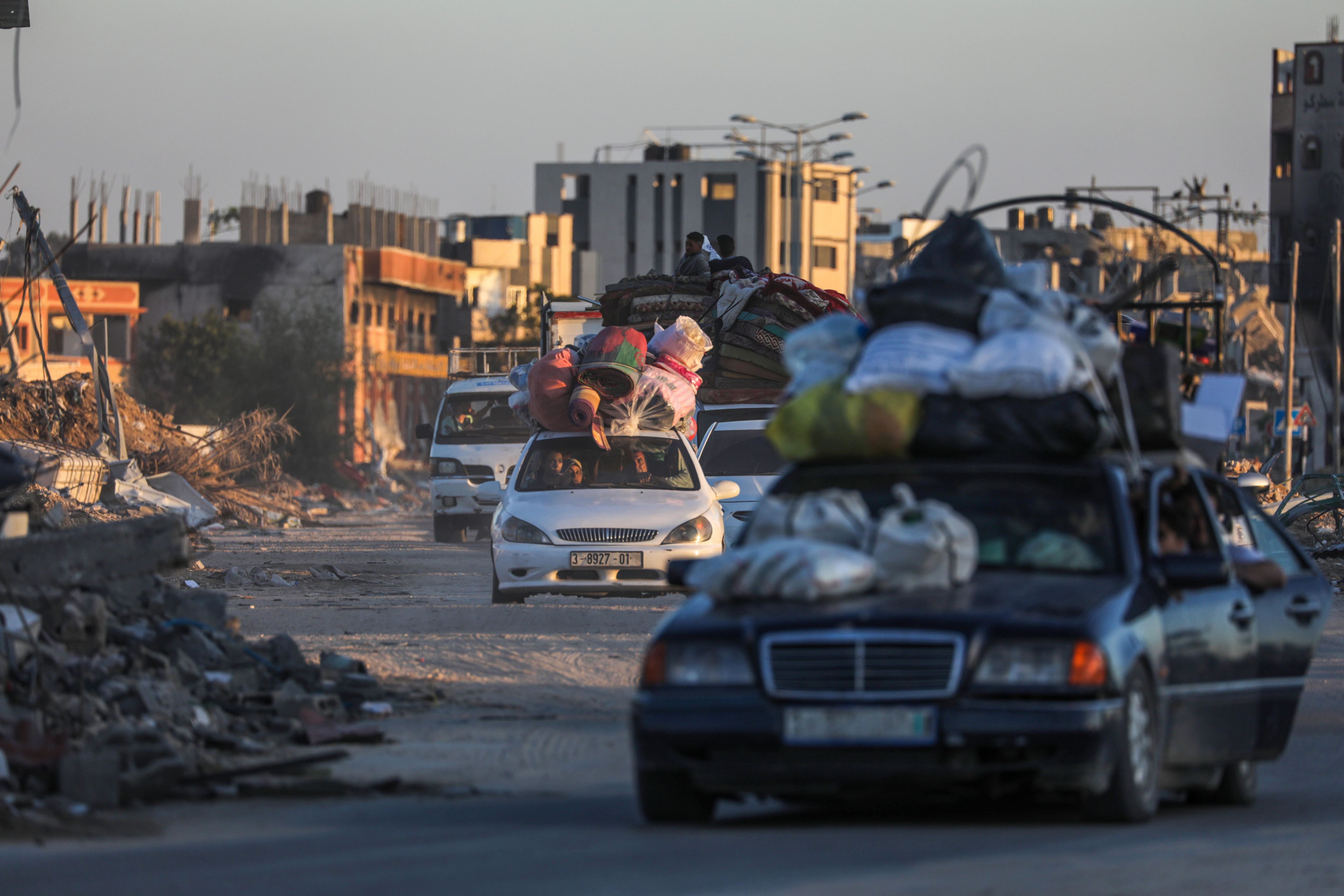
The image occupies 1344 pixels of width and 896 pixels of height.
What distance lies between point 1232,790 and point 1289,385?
49.2 metres

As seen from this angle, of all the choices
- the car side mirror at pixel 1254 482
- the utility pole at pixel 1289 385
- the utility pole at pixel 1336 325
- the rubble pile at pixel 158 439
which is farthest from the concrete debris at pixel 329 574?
the utility pole at pixel 1336 325

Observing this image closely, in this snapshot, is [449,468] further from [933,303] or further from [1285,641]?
[933,303]

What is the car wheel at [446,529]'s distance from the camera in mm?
31188

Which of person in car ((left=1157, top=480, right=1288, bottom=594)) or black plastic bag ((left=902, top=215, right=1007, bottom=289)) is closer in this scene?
person in car ((left=1157, top=480, right=1288, bottom=594))

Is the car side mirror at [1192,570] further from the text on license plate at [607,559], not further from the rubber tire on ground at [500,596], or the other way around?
the rubber tire on ground at [500,596]

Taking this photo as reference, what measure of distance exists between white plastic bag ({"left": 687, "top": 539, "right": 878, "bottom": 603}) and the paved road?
2.84ft

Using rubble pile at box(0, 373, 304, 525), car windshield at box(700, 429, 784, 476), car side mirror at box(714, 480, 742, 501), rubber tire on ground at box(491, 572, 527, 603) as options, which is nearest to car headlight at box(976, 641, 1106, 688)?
car side mirror at box(714, 480, 742, 501)

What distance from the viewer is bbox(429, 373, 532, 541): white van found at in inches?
1185

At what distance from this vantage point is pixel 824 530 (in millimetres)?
7539

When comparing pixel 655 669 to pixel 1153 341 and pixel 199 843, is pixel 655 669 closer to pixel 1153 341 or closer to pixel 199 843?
pixel 199 843

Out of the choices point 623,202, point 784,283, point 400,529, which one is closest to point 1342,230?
point 623,202

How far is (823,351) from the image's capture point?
8.34m

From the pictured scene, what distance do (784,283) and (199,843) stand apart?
46.5 ft

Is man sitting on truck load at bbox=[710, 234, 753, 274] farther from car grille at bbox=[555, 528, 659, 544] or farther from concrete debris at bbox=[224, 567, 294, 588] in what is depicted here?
concrete debris at bbox=[224, 567, 294, 588]
